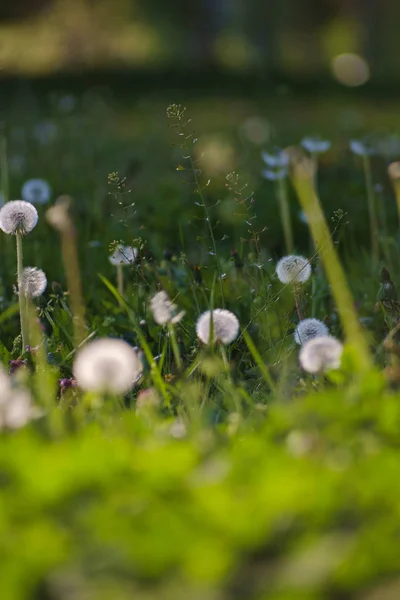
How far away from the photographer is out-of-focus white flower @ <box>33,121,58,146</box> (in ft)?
19.4

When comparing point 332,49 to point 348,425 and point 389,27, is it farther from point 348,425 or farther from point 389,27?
point 348,425

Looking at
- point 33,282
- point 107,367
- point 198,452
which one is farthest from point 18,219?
point 198,452

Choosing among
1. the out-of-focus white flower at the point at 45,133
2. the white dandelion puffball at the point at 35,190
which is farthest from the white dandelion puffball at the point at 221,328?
the out-of-focus white flower at the point at 45,133

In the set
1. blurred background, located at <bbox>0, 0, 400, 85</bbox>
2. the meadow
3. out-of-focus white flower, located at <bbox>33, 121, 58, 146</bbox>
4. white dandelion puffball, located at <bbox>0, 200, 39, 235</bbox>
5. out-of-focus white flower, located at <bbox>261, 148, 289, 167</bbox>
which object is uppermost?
blurred background, located at <bbox>0, 0, 400, 85</bbox>

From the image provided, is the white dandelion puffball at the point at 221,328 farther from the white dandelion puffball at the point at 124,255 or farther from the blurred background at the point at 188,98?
the white dandelion puffball at the point at 124,255

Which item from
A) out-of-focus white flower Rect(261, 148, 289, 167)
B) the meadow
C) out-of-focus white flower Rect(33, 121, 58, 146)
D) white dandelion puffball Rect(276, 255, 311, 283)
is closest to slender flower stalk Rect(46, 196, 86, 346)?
the meadow

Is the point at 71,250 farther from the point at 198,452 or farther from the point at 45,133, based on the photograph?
the point at 45,133

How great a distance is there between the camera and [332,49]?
2598cm

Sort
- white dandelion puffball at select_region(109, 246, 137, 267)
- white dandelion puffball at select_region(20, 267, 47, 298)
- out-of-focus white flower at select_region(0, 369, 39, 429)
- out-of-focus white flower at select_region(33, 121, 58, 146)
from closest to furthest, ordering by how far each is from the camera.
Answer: out-of-focus white flower at select_region(0, 369, 39, 429), white dandelion puffball at select_region(20, 267, 47, 298), white dandelion puffball at select_region(109, 246, 137, 267), out-of-focus white flower at select_region(33, 121, 58, 146)

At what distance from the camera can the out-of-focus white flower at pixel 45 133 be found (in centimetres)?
591

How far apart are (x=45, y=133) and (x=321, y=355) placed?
189 inches

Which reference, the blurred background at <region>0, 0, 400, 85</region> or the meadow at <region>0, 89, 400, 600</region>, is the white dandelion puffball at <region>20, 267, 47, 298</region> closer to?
the meadow at <region>0, 89, 400, 600</region>

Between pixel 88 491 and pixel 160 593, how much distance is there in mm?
210

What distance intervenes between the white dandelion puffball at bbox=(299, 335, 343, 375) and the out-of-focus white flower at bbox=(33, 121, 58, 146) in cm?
430
